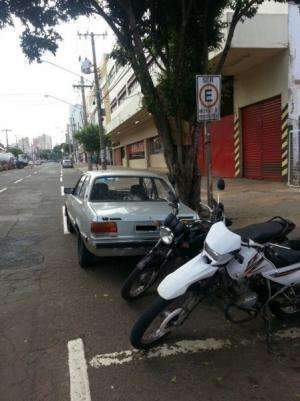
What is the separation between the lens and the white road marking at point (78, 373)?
11.1 feet

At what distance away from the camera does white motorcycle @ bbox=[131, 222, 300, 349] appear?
386cm

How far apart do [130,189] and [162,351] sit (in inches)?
146

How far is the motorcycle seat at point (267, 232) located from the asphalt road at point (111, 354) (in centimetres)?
87

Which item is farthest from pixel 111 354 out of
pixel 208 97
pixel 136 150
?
pixel 136 150

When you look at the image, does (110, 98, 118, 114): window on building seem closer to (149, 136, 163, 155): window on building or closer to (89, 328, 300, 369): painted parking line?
(149, 136, 163, 155): window on building

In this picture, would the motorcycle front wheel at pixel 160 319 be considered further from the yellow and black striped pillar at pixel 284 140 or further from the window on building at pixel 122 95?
the window on building at pixel 122 95

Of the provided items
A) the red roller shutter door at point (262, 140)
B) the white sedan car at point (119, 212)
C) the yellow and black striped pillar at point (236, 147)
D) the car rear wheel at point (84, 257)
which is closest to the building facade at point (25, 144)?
the yellow and black striped pillar at point (236, 147)

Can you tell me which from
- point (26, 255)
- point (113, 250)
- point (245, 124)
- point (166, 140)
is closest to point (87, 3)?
point (166, 140)

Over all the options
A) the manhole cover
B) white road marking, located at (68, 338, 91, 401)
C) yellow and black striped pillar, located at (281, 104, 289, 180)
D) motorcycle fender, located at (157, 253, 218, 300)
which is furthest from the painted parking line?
yellow and black striped pillar, located at (281, 104, 289, 180)

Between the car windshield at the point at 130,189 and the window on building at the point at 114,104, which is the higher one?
the window on building at the point at 114,104

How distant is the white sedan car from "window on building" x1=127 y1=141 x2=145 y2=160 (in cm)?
3396

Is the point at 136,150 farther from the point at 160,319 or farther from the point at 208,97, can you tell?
the point at 160,319

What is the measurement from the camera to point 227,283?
160 inches

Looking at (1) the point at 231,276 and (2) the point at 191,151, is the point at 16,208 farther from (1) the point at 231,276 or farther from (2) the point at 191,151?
(1) the point at 231,276
